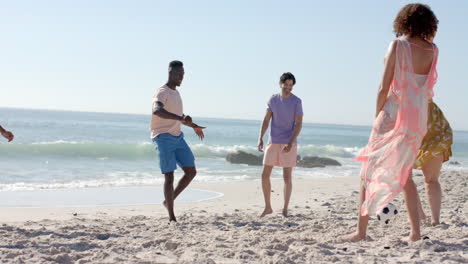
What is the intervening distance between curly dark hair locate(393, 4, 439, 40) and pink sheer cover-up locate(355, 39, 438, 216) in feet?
0.42

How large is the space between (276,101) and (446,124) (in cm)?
223

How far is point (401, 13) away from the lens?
3.72m

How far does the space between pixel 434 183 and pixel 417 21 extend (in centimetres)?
164

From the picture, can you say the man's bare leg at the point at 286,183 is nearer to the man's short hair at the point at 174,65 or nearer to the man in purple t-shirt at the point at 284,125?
the man in purple t-shirt at the point at 284,125

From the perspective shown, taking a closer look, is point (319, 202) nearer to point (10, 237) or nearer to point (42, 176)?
point (10, 237)

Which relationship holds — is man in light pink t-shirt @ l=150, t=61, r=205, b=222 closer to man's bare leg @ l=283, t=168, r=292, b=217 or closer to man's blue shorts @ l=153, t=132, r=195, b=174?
man's blue shorts @ l=153, t=132, r=195, b=174

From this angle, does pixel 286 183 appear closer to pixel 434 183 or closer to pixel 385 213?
pixel 434 183

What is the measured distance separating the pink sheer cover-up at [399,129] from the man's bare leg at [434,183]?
90cm

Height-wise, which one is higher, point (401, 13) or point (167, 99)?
point (401, 13)

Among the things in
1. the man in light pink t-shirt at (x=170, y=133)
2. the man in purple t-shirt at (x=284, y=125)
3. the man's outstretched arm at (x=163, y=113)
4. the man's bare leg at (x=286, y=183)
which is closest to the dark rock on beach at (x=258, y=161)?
the man's bare leg at (x=286, y=183)

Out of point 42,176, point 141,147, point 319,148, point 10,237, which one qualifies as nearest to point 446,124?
point 10,237

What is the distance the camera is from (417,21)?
12.0 feet

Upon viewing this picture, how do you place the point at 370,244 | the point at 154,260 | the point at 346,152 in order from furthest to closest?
the point at 346,152
the point at 370,244
the point at 154,260

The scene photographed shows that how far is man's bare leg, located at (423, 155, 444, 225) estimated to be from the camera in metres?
4.47
